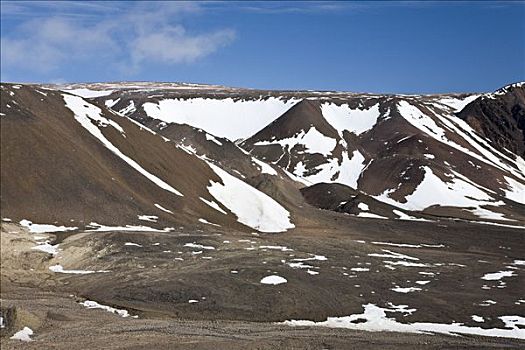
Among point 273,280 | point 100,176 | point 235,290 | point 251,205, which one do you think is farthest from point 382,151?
point 235,290

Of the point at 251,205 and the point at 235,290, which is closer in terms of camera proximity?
the point at 235,290

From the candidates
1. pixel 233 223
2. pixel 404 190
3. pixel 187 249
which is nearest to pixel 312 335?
pixel 187 249

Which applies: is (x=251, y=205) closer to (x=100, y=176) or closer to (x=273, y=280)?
(x=100, y=176)

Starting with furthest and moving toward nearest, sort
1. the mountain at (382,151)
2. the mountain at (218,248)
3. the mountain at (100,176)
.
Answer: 1. the mountain at (382,151)
2. the mountain at (100,176)
3. the mountain at (218,248)

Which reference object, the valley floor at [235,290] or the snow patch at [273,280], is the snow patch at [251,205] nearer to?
the valley floor at [235,290]

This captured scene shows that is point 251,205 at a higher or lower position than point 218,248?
higher

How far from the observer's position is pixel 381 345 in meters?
34.0

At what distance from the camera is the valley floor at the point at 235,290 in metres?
35.4

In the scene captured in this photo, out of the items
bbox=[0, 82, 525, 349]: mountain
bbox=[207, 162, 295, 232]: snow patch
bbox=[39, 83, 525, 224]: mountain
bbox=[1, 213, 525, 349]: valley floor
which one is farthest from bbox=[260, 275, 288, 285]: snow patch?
bbox=[39, 83, 525, 224]: mountain

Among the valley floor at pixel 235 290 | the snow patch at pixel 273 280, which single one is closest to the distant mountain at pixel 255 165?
the valley floor at pixel 235 290

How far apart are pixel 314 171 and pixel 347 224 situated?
216ft

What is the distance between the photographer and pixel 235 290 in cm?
4772

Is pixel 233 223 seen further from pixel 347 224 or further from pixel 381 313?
pixel 381 313

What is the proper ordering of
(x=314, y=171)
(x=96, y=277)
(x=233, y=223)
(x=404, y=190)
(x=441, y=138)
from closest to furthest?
(x=96, y=277) → (x=233, y=223) → (x=404, y=190) → (x=314, y=171) → (x=441, y=138)
